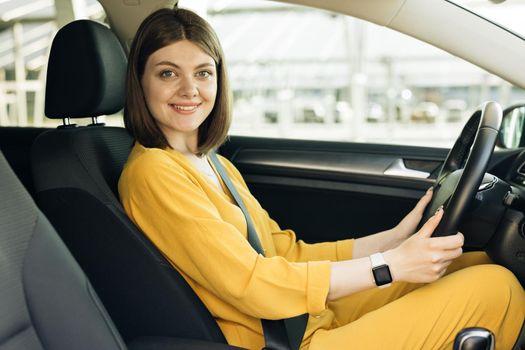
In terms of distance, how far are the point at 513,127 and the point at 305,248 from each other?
0.86m

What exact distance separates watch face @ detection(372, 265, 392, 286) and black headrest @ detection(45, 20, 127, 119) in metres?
0.83

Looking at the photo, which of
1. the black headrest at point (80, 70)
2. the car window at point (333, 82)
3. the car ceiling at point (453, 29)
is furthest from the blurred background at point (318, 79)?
the car ceiling at point (453, 29)

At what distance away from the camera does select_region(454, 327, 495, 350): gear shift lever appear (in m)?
1.17

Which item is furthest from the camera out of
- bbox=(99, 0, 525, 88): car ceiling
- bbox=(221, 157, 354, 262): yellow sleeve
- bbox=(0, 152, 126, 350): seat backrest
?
bbox=(221, 157, 354, 262): yellow sleeve

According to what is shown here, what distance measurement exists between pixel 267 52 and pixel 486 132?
4.97 meters

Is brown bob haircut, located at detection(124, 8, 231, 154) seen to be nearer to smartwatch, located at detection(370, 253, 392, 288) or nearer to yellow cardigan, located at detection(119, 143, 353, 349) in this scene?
yellow cardigan, located at detection(119, 143, 353, 349)

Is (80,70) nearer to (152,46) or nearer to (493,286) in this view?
(152,46)

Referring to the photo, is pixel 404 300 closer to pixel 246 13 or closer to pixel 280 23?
pixel 246 13

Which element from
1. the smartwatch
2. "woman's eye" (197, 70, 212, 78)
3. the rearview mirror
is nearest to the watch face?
the smartwatch

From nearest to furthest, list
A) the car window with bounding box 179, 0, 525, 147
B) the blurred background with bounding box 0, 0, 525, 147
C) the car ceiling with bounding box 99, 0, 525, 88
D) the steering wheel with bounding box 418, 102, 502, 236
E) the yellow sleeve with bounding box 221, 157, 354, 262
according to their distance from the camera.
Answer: the steering wheel with bounding box 418, 102, 502, 236, the car ceiling with bounding box 99, 0, 525, 88, the yellow sleeve with bounding box 221, 157, 354, 262, the blurred background with bounding box 0, 0, 525, 147, the car window with bounding box 179, 0, 525, 147

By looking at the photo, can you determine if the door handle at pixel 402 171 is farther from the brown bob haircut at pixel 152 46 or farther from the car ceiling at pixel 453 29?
the brown bob haircut at pixel 152 46

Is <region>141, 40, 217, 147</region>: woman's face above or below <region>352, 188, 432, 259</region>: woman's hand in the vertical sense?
above

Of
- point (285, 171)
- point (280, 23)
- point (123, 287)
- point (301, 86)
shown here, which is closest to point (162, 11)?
Result: point (123, 287)

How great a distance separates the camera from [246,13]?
4.49 m
